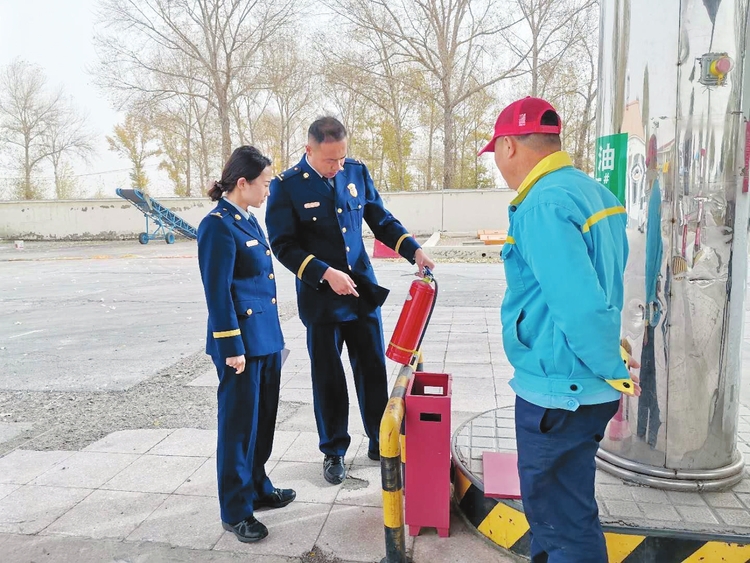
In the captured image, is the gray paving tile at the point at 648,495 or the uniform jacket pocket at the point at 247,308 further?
the uniform jacket pocket at the point at 247,308

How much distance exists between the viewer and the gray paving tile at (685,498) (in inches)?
96.3

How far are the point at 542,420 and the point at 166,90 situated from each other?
105 ft

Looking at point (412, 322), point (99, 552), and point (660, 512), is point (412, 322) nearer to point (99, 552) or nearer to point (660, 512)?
point (660, 512)

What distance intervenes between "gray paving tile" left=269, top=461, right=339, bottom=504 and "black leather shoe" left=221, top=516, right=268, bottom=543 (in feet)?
1.25

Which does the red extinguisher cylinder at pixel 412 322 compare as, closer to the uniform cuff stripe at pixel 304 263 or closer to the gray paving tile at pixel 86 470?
the uniform cuff stripe at pixel 304 263

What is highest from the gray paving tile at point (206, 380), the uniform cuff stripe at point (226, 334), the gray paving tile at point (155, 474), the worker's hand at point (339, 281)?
the worker's hand at point (339, 281)

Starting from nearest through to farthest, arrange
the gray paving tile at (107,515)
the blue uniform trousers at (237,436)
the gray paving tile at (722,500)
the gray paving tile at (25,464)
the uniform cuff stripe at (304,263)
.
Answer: the gray paving tile at (722,500) < the blue uniform trousers at (237,436) < the gray paving tile at (107,515) < the uniform cuff stripe at (304,263) < the gray paving tile at (25,464)

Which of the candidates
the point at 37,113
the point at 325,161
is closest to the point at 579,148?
the point at 325,161

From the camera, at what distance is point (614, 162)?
2.75 metres

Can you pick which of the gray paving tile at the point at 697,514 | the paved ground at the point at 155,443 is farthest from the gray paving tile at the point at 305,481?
the gray paving tile at the point at 697,514

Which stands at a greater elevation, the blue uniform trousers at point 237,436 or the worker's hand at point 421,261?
the worker's hand at point 421,261

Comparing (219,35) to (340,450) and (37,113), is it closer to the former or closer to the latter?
(37,113)

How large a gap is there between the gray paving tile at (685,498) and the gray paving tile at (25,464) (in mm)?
3460

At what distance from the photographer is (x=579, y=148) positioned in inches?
1267
